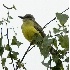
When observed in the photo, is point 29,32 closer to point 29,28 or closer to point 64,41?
point 29,28

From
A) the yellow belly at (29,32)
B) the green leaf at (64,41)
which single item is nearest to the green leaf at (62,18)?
the green leaf at (64,41)

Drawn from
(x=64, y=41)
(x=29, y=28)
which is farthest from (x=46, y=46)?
(x=29, y=28)

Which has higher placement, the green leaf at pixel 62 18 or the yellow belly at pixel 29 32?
the yellow belly at pixel 29 32

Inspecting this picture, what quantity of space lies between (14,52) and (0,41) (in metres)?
0.13

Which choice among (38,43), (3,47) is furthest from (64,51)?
(3,47)

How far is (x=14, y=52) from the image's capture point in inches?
65.3

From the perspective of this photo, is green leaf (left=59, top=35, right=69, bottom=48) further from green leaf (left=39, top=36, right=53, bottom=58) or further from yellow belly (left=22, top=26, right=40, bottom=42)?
yellow belly (left=22, top=26, right=40, bottom=42)

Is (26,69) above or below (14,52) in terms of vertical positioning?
below

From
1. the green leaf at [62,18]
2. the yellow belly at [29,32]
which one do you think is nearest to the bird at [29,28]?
the yellow belly at [29,32]

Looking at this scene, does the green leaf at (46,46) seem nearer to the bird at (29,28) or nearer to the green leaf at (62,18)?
the green leaf at (62,18)

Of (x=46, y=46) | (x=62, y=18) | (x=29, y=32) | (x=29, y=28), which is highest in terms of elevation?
(x=29, y=28)

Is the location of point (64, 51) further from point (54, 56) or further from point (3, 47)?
point (3, 47)

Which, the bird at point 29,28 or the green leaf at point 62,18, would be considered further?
the bird at point 29,28

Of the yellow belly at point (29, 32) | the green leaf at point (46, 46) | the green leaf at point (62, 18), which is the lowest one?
the green leaf at point (46, 46)
